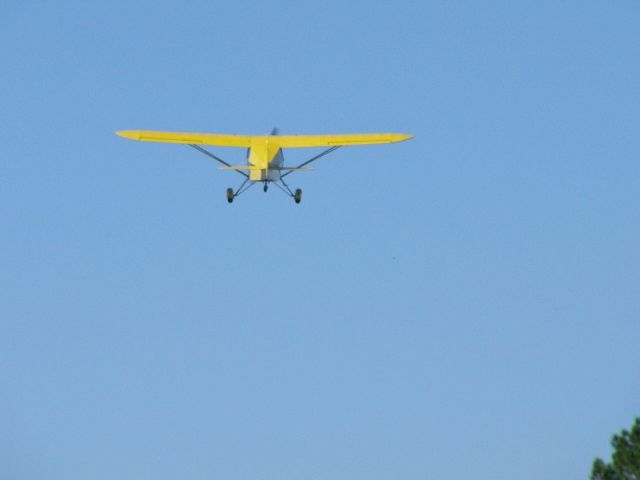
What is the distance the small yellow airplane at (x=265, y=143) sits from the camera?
1651 inches

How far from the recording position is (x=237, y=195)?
43.4m

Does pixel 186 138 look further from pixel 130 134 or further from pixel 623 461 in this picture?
pixel 623 461

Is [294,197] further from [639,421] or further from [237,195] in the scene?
[639,421]

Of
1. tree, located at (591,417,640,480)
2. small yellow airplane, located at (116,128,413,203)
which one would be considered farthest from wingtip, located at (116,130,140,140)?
tree, located at (591,417,640,480)

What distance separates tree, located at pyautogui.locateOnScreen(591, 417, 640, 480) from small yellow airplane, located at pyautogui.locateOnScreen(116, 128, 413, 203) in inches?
509

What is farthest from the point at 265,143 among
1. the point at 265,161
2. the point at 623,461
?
the point at 623,461

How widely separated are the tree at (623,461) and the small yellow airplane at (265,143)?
12.9m

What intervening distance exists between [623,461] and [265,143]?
54.2 ft

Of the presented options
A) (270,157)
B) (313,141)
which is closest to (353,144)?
(313,141)

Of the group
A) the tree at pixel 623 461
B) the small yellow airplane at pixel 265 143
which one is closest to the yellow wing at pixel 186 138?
the small yellow airplane at pixel 265 143

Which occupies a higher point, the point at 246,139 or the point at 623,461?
the point at 246,139

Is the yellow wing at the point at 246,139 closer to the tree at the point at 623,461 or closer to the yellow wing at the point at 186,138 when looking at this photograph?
the yellow wing at the point at 186,138

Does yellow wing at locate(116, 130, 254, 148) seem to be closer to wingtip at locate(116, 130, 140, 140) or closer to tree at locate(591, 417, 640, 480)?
wingtip at locate(116, 130, 140, 140)

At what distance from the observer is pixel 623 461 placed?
4519cm
